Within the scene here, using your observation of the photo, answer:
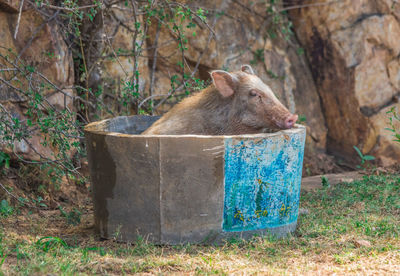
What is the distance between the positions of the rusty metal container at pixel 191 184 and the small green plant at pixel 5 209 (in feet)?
4.53

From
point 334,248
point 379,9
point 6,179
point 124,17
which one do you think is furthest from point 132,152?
point 379,9

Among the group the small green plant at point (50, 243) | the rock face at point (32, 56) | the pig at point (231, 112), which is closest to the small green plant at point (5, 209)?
the rock face at point (32, 56)

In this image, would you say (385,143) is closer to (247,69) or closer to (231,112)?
(247,69)

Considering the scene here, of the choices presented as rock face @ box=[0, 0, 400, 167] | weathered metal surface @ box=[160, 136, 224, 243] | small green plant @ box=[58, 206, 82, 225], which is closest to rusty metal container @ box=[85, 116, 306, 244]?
weathered metal surface @ box=[160, 136, 224, 243]

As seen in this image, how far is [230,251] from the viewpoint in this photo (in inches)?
148

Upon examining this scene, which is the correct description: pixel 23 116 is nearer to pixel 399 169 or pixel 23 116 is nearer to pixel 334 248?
pixel 334 248

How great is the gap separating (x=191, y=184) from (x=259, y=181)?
534mm

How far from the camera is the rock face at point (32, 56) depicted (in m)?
5.80

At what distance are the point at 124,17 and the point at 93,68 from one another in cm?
90

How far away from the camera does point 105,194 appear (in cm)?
418

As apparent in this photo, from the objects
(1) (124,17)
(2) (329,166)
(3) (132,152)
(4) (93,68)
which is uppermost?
(1) (124,17)

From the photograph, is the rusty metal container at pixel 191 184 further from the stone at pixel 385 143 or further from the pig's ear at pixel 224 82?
the stone at pixel 385 143

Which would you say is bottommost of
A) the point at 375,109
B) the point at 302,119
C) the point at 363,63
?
the point at 302,119

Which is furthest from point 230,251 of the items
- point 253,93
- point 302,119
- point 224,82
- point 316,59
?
point 316,59
